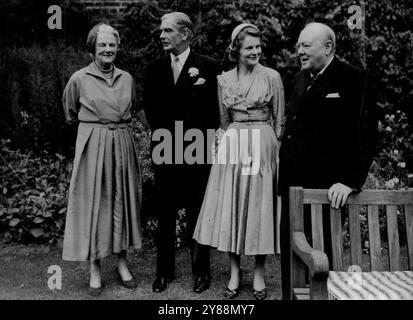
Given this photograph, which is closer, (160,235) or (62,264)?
(160,235)

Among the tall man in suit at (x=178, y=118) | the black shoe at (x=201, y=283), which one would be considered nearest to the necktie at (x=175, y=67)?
the tall man in suit at (x=178, y=118)

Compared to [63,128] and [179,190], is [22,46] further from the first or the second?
[179,190]

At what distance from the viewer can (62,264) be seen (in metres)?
5.18

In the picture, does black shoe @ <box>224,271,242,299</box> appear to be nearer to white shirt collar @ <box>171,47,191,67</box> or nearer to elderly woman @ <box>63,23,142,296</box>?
elderly woman @ <box>63,23,142,296</box>

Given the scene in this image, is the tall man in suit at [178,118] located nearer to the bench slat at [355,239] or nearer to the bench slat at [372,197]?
the bench slat at [372,197]

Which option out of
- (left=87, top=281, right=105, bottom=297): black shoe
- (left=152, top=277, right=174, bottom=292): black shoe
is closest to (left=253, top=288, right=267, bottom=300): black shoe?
(left=152, top=277, right=174, bottom=292): black shoe

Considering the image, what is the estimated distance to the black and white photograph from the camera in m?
3.08

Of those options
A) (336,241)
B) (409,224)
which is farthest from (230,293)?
(409,224)

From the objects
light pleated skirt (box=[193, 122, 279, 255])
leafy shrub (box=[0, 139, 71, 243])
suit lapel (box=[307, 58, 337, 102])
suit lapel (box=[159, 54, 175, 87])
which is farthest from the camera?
leafy shrub (box=[0, 139, 71, 243])

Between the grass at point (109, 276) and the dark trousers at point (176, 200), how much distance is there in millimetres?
207

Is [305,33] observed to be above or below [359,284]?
above

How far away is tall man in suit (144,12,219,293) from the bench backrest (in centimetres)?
150
